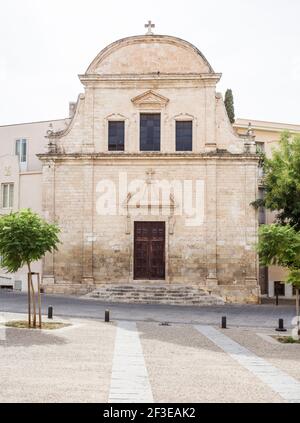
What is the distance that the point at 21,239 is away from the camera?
55.2 feet

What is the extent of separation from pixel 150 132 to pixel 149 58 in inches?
166

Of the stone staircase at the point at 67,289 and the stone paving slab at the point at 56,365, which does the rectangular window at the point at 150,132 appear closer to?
the stone staircase at the point at 67,289

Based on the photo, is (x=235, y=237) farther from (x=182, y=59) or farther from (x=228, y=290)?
(x=182, y=59)

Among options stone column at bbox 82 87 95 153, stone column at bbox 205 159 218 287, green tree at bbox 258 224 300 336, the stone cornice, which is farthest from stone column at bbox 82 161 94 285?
green tree at bbox 258 224 300 336

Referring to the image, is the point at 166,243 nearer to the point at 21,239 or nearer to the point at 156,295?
the point at 156,295

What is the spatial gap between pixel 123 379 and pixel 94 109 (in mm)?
21521

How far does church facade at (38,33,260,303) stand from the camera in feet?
91.2

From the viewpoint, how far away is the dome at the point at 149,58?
28734mm

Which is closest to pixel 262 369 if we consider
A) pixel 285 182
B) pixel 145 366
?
pixel 145 366

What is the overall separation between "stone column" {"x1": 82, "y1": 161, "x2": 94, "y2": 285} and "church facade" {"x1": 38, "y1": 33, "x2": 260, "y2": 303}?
0.18ft

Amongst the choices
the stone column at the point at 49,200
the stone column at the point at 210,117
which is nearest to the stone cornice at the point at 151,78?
the stone column at the point at 210,117

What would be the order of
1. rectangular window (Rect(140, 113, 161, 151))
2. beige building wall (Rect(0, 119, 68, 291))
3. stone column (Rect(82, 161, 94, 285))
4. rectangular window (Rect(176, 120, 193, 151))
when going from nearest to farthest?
stone column (Rect(82, 161, 94, 285))
rectangular window (Rect(176, 120, 193, 151))
rectangular window (Rect(140, 113, 161, 151))
beige building wall (Rect(0, 119, 68, 291))

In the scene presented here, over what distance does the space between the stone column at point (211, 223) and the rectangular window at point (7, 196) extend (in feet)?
40.3

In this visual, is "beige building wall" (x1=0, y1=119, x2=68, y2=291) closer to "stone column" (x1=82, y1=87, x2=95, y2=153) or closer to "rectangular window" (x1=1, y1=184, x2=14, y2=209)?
"rectangular window" (x1=1, y1=184, x2=14, y2=209)
